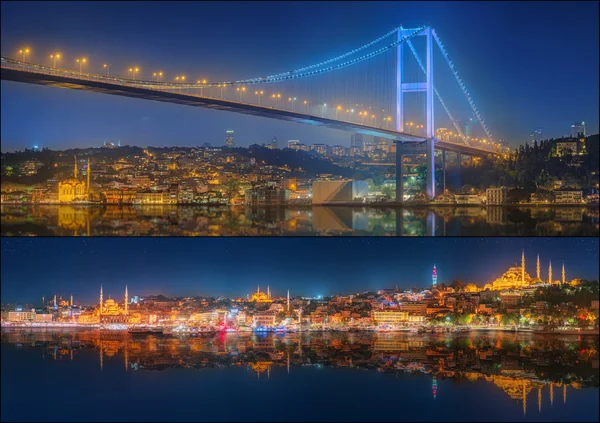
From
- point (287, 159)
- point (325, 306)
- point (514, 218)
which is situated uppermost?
point (287, 159)

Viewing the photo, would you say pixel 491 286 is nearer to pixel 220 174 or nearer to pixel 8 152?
pixel 220 174

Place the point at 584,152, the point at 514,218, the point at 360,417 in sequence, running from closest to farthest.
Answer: the point at 360,417, the point at 514,218, the point at 584,152

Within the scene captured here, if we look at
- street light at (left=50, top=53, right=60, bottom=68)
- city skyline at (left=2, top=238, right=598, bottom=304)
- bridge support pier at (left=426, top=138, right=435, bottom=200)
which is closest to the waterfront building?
bridge support pier at (left=426, top=138, right=435, bottom=200)

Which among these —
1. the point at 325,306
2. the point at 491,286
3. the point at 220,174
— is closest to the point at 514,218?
the point at 491,286

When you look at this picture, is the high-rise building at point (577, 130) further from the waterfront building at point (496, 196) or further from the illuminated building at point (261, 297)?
the illuminated building at point (261, 297)

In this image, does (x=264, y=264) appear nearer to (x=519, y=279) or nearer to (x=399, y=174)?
(x=519, y=279)

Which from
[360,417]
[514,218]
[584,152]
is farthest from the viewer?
[584,152]

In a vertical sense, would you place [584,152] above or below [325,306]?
above

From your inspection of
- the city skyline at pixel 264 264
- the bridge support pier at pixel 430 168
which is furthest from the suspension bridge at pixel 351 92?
the city skyline at pixel 264 264
